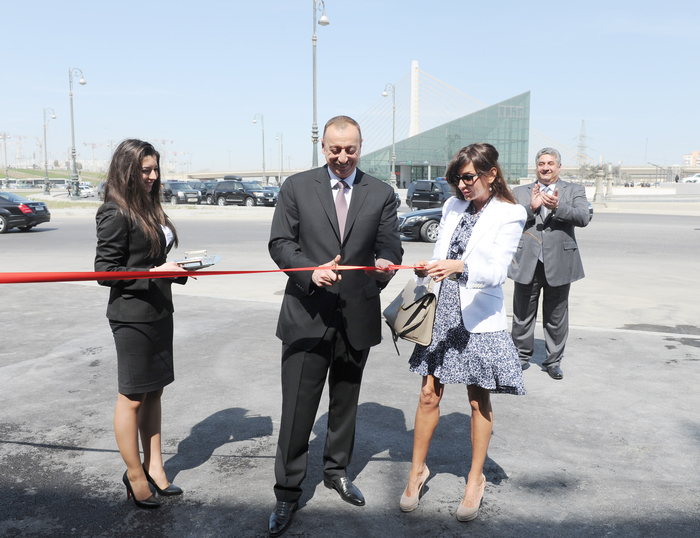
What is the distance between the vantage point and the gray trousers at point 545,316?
5.54 m

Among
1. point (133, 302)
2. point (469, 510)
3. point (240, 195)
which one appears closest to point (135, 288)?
point (133, 302)

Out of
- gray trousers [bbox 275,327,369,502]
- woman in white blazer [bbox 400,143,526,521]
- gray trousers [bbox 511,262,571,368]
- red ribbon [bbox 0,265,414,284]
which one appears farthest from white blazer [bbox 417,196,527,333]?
gray trousers [bbox 511,262,571,368]

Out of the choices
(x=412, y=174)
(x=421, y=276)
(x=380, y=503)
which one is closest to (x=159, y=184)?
(x=421, y=276)

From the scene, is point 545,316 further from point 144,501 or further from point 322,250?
point 144,501

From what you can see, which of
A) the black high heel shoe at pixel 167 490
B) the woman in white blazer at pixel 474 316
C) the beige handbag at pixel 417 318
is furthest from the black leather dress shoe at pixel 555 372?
the black high heel shoe at pixel 167 490

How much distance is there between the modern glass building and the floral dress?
218 feet

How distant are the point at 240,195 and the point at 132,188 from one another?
35145 millimetres

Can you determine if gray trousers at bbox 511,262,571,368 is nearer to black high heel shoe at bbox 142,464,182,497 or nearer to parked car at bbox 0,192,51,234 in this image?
black high heel shoe at bbox 142,464,182,497

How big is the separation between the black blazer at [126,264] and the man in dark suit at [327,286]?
2.09 ft

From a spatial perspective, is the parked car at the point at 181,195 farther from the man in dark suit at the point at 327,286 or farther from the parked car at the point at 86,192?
the man in dark suit at the point at 327,286

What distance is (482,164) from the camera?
3.17m

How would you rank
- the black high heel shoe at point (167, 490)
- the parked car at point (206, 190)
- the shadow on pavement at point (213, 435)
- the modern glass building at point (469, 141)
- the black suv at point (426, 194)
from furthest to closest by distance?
the modern glass building at point (469, 141) < the parked car at point (206, 190) < the black suv at point (426, 194) < the shadow on pavement at point (213, 435) < the black high heel shoe at point (167, 490)

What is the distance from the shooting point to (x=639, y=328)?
7145mm

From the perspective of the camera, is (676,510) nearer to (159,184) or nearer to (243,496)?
(243,496)
